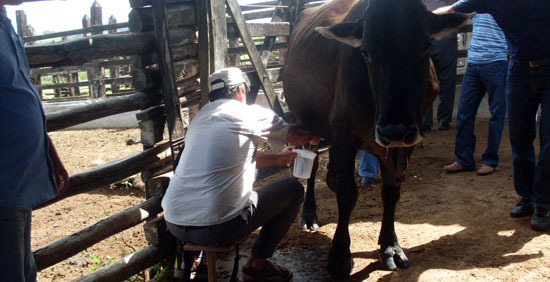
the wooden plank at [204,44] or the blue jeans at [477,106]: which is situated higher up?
the wooden plank at [204,44]

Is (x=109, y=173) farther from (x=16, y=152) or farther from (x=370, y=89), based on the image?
(x=370, y=89)

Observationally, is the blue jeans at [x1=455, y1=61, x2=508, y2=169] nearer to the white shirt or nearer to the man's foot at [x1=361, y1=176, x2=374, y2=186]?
the man's foot at [x1=361, y1=176, x2=374, y2=186]

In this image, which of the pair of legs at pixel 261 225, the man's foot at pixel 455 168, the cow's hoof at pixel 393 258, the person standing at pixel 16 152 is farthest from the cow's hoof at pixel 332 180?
the person standing at pixel 16 152

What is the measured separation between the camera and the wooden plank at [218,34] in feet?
15.8

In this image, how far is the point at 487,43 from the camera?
19.8ft

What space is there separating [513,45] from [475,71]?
1.68 metres

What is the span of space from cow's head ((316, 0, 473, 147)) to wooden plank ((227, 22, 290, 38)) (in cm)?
236

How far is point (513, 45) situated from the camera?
14.6ft

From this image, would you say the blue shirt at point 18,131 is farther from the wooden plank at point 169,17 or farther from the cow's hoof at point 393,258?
Answer: the cow's hoof at point 393,258

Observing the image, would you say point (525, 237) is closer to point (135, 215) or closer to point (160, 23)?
point (135, 215)

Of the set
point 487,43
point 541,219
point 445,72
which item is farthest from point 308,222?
point 445,72

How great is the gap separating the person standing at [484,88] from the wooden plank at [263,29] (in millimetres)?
2464

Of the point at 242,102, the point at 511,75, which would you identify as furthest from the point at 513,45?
the point at 242,102

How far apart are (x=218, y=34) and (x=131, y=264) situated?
2213mm
